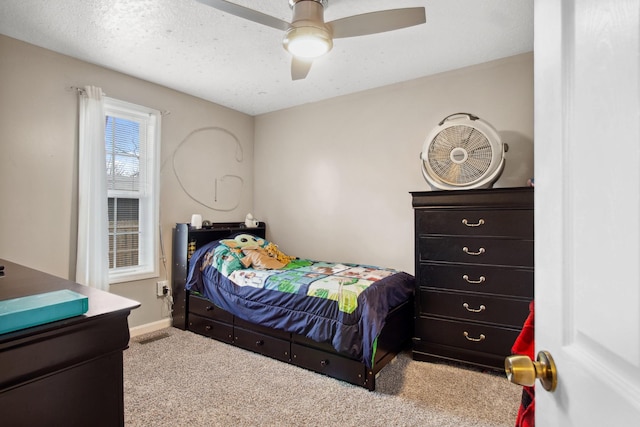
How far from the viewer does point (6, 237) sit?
2496 millimetres

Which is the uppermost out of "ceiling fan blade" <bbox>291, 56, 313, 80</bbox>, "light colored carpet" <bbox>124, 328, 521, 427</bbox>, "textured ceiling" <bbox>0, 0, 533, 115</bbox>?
"textured ceiling" <bbox>0, 0, 533, 115</bbox>

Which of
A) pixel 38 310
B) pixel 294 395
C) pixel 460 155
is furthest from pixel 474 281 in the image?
pixel 38 310

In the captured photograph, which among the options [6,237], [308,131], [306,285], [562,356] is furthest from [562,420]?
[308,131]

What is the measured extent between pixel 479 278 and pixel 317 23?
2060 millimetres

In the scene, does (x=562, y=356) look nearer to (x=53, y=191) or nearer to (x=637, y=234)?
(x=637, y=234)

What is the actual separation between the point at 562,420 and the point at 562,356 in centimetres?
10

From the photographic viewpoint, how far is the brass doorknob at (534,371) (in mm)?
584

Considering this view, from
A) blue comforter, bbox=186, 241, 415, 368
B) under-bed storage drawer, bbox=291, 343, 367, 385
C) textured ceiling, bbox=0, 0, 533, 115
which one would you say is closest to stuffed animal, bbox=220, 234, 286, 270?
blue comforter, bbox=186, 241, 415, 368

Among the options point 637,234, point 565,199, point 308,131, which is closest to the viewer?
point 637,234

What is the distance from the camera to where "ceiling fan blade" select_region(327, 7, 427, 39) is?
1726 millimetres

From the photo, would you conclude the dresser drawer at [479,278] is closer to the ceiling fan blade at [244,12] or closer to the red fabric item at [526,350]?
the red fabric item at [526,350]

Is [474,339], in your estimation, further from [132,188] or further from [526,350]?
[132,188]

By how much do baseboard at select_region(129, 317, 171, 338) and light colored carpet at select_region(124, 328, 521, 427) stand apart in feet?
1.56

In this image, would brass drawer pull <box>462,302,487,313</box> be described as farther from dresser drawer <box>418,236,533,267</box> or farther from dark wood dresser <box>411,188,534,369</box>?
dresser drawer <box>418,236,533,267</box>
